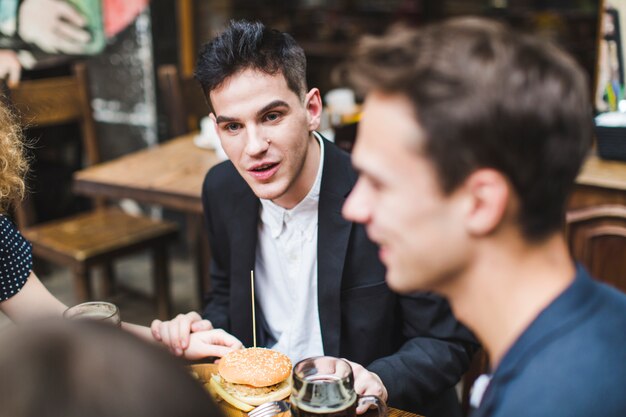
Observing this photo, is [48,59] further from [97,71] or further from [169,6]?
[169,6]

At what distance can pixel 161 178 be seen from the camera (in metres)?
3.14

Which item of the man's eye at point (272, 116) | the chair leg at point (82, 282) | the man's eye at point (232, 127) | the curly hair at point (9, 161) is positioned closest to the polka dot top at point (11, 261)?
the curly hair at point (9, 161)

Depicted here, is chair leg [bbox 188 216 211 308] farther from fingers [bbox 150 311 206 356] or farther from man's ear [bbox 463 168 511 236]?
man's ear [bbox 463 168 511 236]

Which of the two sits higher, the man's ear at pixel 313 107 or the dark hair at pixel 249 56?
the dark hair at pixel 249 56

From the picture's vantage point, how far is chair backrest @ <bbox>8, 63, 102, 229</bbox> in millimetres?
3645

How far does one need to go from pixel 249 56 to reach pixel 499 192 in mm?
1035

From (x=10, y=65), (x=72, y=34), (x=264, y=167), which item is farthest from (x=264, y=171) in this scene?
(x=72, y=34)

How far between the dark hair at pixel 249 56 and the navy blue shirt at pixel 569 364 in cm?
110

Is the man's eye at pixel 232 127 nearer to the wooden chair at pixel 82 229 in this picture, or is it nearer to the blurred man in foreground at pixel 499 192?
the blurred man in foreground at pixel 499 192

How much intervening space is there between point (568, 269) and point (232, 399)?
2.63 ft

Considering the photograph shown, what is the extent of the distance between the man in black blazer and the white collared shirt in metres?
0.02

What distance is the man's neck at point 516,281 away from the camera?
1005mm

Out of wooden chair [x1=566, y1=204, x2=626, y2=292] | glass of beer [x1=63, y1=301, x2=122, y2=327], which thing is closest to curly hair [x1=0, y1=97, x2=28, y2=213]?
glass of beer [x1=63, y1=301, x2=122, y2=327]

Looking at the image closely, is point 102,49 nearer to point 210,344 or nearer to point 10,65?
point 10,65
